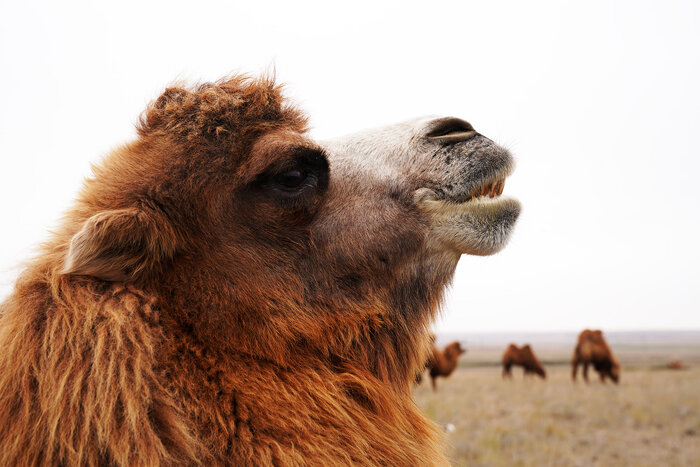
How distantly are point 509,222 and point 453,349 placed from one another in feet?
50.6

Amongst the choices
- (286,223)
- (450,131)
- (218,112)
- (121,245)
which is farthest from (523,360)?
(121,245)

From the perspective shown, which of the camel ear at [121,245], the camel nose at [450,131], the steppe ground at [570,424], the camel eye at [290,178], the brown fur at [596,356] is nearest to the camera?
the camel ear at [121,245]

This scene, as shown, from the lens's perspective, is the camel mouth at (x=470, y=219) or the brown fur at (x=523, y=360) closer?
the camel mouth at (x=470, y=219)

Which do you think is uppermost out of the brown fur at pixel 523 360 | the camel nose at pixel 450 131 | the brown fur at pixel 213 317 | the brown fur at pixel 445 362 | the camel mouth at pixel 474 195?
the camel nose at pixel 450 131

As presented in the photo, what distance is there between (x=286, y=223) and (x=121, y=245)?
656 millimetres

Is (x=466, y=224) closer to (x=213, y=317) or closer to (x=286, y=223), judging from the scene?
(x=286, y=223)

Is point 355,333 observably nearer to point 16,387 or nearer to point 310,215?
point 310,215

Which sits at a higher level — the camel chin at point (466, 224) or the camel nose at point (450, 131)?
the camel nose at point (450, 131)

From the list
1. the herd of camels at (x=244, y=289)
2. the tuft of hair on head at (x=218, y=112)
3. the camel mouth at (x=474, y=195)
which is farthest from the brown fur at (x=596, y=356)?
the tuft of hair on head at (x=218, y=112)

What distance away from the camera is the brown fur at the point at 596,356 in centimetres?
1989

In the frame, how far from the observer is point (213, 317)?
83.4 inches

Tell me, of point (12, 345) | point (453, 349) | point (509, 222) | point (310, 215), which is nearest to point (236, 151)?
point (310, 215)

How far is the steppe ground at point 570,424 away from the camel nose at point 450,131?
3.15 m

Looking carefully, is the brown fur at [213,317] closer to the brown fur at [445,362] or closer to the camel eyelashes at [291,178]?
→ the camel eyelashes at [291,178]
